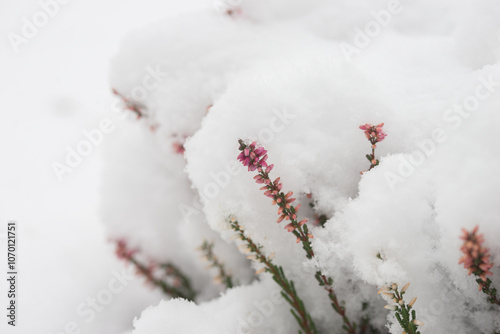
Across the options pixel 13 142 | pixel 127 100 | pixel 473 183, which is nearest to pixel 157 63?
pixel 127 100

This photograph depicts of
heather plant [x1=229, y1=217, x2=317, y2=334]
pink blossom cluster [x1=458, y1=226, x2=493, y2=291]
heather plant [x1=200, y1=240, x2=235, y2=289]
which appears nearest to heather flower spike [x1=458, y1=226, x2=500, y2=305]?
pink blossom cluster [x1=458, y1=226, x2=493, y2=291]

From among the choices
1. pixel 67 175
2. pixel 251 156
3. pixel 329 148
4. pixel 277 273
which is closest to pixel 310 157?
pixel 329 148

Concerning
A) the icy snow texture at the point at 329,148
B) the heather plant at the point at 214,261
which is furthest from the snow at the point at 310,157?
the heather plant at the point at 214,261

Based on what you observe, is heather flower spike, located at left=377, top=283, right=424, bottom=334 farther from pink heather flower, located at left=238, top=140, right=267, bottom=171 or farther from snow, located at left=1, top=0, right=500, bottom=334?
pink heather flower, located at left=238, top=140, right=267, bottom=171

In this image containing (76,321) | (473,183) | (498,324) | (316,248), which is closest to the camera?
(473,183)

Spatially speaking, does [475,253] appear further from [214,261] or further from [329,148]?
[214,261]

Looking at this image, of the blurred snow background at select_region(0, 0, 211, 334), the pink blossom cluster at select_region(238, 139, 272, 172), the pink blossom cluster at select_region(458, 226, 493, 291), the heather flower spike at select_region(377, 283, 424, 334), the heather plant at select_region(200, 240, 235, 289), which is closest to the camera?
the pink blossom cluster at select_region(458, 226, 493, 291)

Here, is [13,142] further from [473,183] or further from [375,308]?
[473,183]
